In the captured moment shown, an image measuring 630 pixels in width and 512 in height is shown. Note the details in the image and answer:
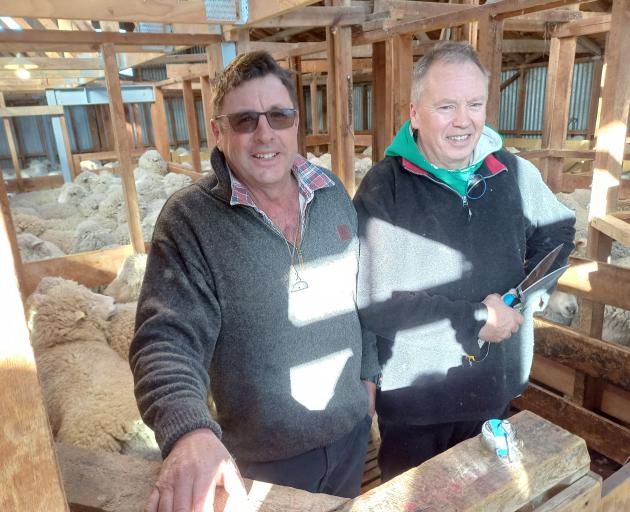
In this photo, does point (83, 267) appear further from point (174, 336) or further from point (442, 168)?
point (442, 168)

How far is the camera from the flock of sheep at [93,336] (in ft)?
6.90

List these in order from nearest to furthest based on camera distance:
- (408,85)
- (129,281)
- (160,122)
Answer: (129,281) → (408,85) → (160,122)

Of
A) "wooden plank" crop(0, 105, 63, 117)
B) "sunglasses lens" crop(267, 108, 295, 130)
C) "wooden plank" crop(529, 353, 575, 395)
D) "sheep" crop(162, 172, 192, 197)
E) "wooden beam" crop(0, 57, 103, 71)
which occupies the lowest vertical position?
"wooden plank" crop(529, 353, 575, 395)

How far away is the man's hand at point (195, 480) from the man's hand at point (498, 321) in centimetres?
102

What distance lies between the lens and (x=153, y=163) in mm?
9094

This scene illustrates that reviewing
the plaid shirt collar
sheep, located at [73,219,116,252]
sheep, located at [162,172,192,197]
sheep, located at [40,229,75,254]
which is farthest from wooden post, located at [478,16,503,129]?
sheep, located at [162,172,192,197]

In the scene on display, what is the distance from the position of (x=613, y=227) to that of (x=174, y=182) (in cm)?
658

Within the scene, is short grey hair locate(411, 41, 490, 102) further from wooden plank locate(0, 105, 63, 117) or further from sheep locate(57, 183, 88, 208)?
wooden plank locate(0, 105, 63, 117)

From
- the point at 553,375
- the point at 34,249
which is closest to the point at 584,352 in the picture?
the point at 553,375

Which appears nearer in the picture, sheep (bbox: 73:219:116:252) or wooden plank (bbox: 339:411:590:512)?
wooden plank (bbox: 339:411:590:512)

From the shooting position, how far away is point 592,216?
2.92 metres

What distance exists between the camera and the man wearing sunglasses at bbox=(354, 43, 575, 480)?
1.54 metres

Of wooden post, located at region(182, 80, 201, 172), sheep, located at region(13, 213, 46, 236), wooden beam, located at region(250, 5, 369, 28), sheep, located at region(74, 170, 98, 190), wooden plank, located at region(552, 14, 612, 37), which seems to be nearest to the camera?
wooden beam, located at region(250, 5, 369, 28)

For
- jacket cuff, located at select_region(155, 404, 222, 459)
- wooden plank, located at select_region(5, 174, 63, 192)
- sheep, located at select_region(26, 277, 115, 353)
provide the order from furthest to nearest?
wooden plank, located at select_region(5, 174, 63, 192)
sheep, located at select_region(26, 277, 115, 353)
jacket cuff, located at select_region(155, 404, 222, 459)
